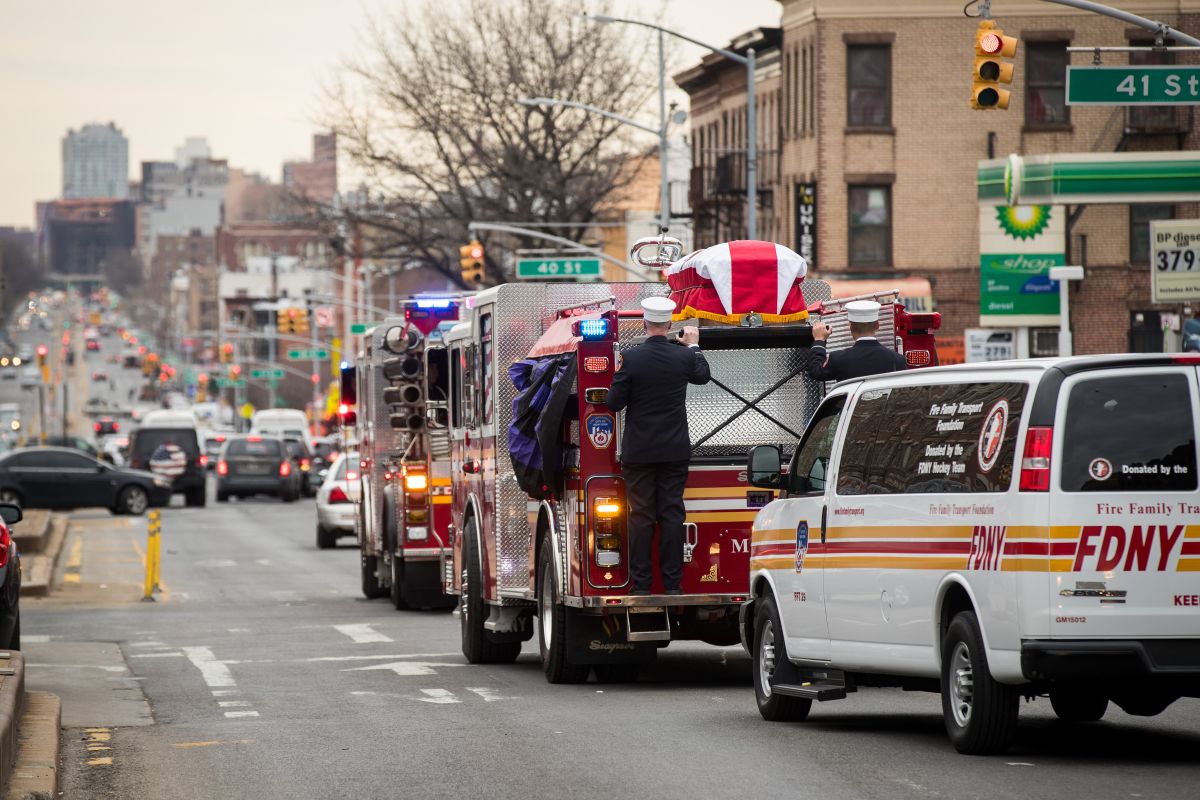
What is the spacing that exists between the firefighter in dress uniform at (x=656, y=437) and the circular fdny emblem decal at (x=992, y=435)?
4083 mm

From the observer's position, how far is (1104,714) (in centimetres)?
1338

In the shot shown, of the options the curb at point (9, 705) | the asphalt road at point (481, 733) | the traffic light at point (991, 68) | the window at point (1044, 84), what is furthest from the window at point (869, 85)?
the curb at point (9, 705)

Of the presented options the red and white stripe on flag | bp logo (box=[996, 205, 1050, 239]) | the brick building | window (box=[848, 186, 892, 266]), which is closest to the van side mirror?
the red and white stripe on flag

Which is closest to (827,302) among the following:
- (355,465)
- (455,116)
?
(355,465)

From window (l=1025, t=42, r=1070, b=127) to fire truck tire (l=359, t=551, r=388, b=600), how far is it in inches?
1243

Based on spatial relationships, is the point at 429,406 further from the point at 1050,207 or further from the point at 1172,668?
the point at 1050,207

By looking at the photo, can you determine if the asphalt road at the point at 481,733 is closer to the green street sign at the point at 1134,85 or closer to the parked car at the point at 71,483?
the green street sign at the point at 1134,85

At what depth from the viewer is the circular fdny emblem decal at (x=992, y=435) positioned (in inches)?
421

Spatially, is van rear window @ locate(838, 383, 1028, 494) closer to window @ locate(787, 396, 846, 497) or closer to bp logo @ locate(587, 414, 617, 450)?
window @ locate(787, 396, 846, 497)

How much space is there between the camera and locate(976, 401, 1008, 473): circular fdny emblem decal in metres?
10.7

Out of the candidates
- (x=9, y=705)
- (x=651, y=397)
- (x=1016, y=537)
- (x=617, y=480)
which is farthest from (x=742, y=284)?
(x=9, y=705)

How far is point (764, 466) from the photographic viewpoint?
12.8 m

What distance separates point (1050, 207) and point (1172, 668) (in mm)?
45280

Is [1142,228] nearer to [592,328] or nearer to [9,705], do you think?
[592,328]
